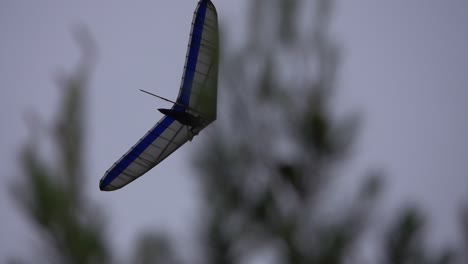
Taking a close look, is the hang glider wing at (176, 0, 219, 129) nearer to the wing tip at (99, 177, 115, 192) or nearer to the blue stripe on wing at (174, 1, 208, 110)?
the blue stripe on wing at (174, 1, 208, 110)

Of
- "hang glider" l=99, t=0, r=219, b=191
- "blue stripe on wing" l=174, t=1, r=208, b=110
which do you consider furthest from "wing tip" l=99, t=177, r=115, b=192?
"blue stripe on wing" l=174, t=1, r=208, b=110

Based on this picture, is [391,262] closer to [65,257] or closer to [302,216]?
[302,216]

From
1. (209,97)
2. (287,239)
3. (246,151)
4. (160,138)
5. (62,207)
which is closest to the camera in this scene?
(62,207)

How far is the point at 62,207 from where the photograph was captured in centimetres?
402

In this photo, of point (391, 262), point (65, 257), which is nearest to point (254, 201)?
point (391, 262)

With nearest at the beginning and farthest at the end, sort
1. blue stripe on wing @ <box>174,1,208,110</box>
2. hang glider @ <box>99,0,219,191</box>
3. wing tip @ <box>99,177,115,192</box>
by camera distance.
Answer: hang glider @ <box>99,0,219,191</box>, blue stripe on wing @ <box>174,1,208,110</box>, wing tip @ <box>99,177,115,192</box>

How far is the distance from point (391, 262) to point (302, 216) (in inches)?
35.1

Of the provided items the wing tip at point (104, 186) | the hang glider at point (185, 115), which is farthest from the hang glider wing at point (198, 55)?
the wing tip at point (104, 186)

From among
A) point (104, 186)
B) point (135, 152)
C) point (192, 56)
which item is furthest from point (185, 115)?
point (104, 186)

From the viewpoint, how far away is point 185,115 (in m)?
8.16

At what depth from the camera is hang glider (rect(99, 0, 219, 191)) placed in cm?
769

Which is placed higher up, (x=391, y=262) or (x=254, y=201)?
(x=254, y=201)

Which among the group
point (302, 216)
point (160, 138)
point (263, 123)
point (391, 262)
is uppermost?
point (263, 123)

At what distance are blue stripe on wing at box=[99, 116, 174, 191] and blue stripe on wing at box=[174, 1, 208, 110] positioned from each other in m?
0.64
